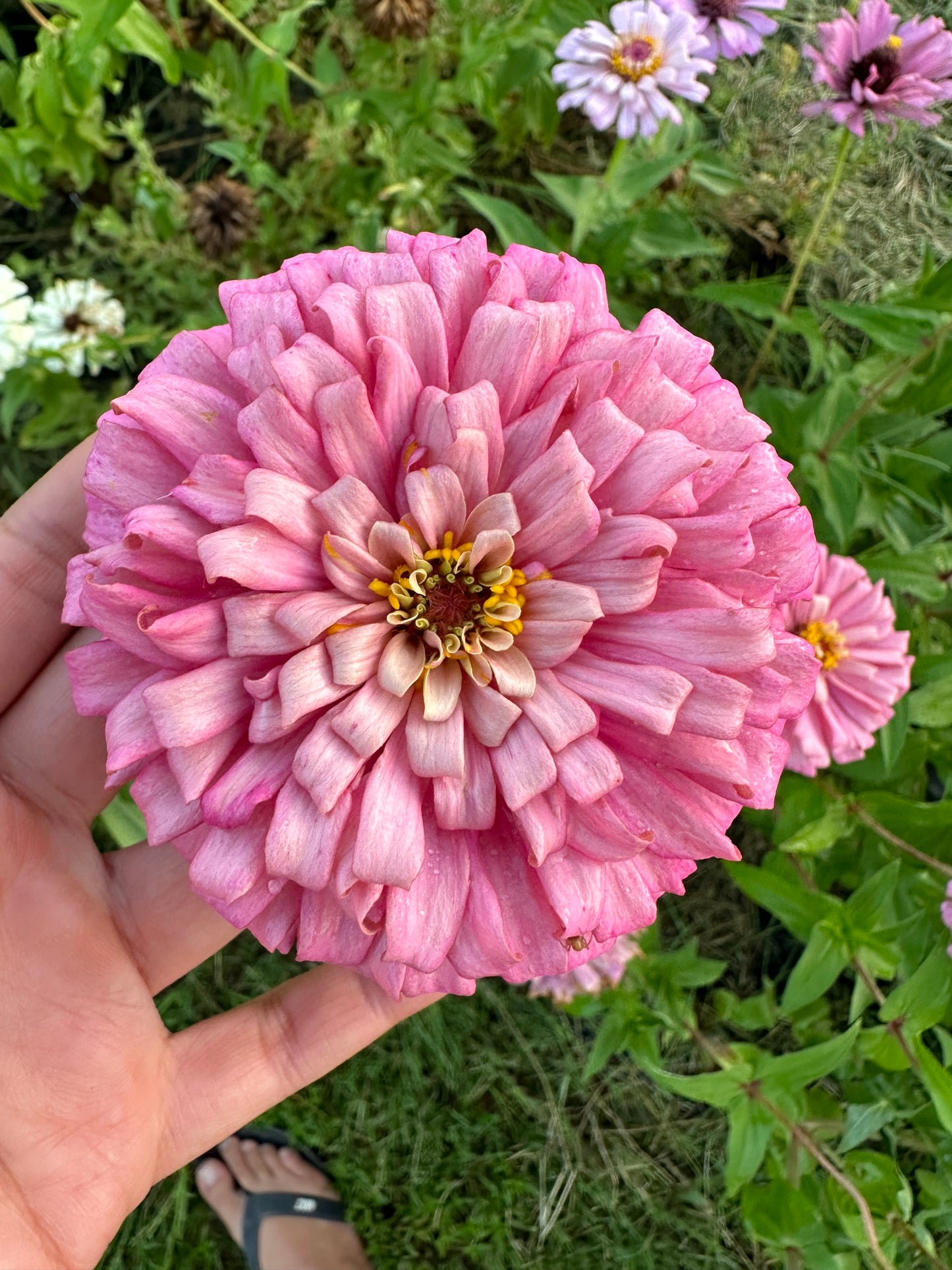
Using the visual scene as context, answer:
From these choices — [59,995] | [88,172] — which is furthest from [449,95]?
[59,995]

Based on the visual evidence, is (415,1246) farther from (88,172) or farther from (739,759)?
(88,172)

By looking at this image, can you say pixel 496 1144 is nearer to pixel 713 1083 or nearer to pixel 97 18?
pixel 713 1083

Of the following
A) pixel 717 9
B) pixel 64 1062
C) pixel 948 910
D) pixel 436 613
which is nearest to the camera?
pixel 436 613

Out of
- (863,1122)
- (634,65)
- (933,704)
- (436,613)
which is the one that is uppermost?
(634,65)

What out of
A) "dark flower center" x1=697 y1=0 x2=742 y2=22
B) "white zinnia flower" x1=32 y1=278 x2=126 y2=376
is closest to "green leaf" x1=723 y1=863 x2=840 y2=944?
"dark flower center" x1=697 y1=0 x2=742 y2=22

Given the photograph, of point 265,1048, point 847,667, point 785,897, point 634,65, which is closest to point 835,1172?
point 785,897

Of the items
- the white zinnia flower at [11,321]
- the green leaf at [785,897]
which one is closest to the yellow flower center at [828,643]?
the green leaf at [785,897]
